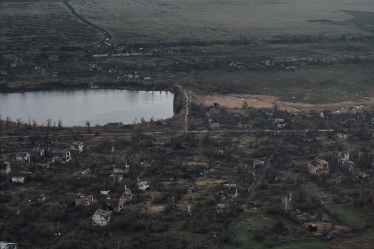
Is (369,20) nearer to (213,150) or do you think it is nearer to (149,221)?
(213,150)

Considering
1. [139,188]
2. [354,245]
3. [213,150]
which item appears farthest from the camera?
[213,150]

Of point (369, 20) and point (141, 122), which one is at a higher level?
point (369, 20)

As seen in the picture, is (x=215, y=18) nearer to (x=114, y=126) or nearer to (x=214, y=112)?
(x=214, y=112)


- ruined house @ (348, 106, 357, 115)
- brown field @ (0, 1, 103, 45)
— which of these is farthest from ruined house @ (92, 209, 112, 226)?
brown field @ (0, 1, 103, 45)

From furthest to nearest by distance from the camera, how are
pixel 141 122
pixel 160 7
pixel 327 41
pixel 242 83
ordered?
1. pixel 160 7
2. pixel 327 41
3. pixel 242 83
4. pixel 141 122

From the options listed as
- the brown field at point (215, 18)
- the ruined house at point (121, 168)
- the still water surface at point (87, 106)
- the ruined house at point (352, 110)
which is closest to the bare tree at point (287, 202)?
the ruined house at point (121, 168)

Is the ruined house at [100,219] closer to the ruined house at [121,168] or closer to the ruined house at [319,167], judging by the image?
the ruined house at [121,168]

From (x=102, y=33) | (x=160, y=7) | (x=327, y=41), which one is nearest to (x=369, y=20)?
(x=327, y=41)

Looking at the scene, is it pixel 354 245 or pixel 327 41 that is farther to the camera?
pixel 327 41
